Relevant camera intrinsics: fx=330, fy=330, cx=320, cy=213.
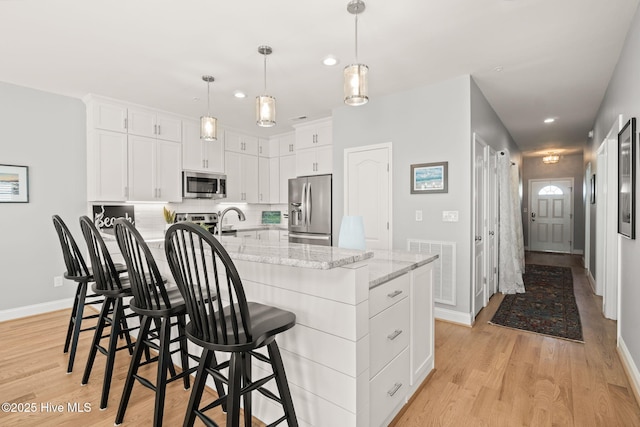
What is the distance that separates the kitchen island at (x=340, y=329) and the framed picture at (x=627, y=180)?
164cm

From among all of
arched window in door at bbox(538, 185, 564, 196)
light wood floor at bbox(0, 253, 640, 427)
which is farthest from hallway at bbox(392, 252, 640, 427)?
arched window in door at bbox(538, 185, 564, 196)

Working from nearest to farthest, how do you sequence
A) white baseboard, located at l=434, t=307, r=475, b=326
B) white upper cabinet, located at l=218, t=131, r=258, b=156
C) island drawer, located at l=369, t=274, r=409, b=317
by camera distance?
island drawer, located at l=369, t=274, r=409, b=317
white baseboard, located at l=434, t=307, r=475, b=326
white upper cabinet, located at l=218, t=131, r=258, b=156

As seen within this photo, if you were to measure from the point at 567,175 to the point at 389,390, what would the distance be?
374 inches

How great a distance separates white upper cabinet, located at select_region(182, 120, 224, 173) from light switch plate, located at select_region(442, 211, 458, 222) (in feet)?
11.6

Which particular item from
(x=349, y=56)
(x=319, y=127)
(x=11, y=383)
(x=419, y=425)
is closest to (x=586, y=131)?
(x=319, y=127)

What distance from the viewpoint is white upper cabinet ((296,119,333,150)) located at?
5.05 meters

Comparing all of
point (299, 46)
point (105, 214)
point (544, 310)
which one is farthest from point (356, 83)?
point (105, 214)

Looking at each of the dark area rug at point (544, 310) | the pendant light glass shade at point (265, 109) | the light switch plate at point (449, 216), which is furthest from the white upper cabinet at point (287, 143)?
the dark area rug at point (544, 310)

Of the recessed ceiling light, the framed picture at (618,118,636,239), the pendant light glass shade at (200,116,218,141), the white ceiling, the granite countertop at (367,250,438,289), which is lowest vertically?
the granite countertop at (367,250,438,289)

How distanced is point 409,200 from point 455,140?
0.82m

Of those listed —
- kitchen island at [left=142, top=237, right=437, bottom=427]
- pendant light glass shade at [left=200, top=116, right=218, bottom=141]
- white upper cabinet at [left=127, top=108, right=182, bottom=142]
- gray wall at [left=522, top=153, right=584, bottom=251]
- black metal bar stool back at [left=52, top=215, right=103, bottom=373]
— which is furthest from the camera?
gray wall at [left=522, top=153, right=584, bottom=251]

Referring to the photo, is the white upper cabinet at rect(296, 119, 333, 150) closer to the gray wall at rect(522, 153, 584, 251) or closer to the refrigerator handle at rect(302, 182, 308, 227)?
the refrigerator handle at rect(302, 182, 308, 227)

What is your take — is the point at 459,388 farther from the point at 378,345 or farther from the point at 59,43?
the point at 59,43

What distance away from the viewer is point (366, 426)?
1.59 m
